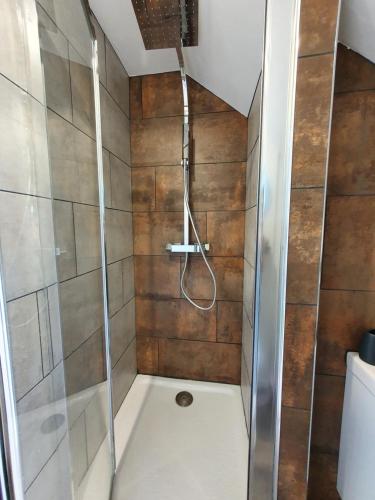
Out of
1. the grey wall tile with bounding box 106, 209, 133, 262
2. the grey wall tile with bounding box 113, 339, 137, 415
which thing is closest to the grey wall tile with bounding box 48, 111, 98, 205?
the grey wall tile with bounding box 106, 209, 133, 262

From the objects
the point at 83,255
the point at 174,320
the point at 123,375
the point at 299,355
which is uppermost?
the point at 83,255

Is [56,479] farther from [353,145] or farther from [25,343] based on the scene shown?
[353,145]

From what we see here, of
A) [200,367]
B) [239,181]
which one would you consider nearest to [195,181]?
[239,181]

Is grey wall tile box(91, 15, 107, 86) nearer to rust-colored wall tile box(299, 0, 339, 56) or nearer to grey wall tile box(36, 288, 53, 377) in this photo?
rust-colored wall tile box(299, 0, 339, 56)

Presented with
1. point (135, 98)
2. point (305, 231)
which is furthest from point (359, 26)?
point (135, 98)

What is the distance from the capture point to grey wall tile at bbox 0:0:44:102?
0.60m

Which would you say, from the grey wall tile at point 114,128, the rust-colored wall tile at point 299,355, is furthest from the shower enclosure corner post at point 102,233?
the rust-colored wall tile at point 299,355

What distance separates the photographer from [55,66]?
2.68ft

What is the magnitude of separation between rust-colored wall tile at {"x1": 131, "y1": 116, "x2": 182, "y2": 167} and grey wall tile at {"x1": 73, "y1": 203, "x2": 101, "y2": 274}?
66 cm

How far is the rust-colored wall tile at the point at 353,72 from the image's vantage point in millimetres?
885

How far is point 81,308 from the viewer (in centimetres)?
100

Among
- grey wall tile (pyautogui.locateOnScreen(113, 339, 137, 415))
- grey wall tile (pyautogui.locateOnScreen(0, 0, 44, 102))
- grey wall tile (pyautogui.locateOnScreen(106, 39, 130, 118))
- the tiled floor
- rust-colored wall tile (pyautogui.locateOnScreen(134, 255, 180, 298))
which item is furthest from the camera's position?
rust-colored wall tile (pyautogui.locateOnScreen(134, 255, 180, 298))

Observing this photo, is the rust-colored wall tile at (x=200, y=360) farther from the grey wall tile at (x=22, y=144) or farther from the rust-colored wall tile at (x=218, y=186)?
the grey wall tile at (x=22, y=144)

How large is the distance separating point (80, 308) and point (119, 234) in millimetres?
560
